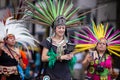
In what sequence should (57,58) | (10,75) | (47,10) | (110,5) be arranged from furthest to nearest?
(110,5) < (10,75) < (47,10) < (57,58)

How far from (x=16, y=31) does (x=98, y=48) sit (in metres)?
1.63

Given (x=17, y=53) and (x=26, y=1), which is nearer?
(x=26, y=1)

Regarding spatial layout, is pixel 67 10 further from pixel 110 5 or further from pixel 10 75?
pixel 110 5

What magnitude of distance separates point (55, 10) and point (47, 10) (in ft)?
0.46

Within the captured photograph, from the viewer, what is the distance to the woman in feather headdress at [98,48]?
581cm

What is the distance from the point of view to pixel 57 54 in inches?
208

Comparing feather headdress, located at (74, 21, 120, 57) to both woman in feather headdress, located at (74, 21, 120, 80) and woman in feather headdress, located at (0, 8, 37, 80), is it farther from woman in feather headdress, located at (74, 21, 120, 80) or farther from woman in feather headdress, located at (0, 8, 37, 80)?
woman in feather headdress, located at (0, 8, 37, 80)

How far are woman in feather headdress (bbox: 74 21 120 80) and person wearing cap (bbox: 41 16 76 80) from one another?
0.56 m

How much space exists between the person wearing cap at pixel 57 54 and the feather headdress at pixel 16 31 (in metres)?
1.21

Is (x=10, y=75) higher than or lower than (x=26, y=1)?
lower

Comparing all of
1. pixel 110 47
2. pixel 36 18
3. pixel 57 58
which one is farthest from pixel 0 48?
pixel 110 47

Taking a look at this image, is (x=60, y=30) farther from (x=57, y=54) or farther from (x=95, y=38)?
(x=95, y=38)

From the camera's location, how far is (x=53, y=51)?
17.4ft

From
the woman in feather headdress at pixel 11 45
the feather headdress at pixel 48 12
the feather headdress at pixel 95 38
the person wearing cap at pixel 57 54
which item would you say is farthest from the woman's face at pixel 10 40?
the feather headdress at pixel 95 38
